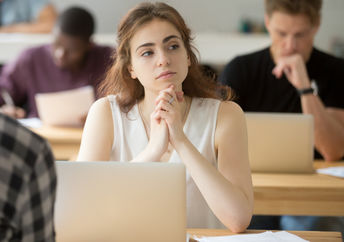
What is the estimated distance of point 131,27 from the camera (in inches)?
70.8

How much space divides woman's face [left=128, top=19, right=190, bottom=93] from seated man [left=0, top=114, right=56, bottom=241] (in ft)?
2.80

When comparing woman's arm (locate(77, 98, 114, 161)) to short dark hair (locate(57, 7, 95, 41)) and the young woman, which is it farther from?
short dark hair (locate(57, 7, 95, 41))

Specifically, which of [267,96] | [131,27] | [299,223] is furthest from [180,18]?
[267,96]

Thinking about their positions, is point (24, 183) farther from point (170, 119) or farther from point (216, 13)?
point (216, 13)

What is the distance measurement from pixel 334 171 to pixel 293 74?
684 millimetres

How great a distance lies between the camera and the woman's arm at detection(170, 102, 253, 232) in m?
1.55

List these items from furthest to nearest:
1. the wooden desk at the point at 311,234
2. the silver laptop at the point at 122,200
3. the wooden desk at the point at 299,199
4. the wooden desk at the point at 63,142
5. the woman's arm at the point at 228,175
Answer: the wooden desk at the point at 63,142 → the wooden desk at the point at 299,199 → the woman's arm at the point at 228,175 → the wooden desk at the point at 311,234 → the silver laptop at the point at 122,200

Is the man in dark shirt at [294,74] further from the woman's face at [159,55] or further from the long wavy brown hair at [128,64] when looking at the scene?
the woman's face at [159,55]

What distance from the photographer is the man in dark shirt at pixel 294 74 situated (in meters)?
2.74

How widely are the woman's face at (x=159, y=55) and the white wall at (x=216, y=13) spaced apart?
12.6 feet

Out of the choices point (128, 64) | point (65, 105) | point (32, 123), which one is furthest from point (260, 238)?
point (32, 123)

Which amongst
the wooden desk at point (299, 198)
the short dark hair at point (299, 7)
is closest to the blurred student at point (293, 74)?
the short dark hair at point (299, 7)

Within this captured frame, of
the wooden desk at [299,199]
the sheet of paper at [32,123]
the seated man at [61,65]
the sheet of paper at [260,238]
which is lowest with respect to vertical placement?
the sheet of paper at [260,238]

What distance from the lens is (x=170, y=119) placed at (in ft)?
5.49
